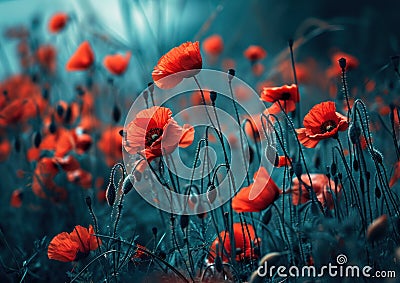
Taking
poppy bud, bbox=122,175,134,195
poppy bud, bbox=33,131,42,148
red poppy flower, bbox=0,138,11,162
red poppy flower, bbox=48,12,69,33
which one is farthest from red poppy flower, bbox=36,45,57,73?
poppy bud, bbox=122,175,134,195

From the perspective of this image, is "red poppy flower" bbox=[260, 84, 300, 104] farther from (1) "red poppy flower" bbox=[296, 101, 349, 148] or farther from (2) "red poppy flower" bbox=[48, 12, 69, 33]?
(2) "red poppy flower" bbox=[48, 12, 69, 33]

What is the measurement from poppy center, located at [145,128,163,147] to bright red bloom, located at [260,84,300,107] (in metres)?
0.34

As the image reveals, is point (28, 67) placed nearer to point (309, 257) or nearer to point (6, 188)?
point (6, 188)

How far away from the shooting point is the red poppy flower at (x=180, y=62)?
1.55 meters

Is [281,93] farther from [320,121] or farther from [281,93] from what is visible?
→ [320,121]

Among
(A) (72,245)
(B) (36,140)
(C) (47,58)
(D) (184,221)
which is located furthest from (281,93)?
(C) (47,58)

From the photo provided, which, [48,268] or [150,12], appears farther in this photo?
[150,12]

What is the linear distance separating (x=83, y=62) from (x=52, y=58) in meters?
1.15

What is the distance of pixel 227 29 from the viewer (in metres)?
5.11

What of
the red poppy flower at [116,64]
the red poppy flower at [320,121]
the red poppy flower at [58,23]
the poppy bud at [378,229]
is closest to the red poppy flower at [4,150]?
the red poppy flower at [58,23]

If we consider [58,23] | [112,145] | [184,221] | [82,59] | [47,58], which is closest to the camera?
[184,221]

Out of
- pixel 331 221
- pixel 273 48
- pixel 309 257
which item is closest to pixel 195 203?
pixel 309 257

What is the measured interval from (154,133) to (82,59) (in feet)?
4.06

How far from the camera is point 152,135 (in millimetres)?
1562
